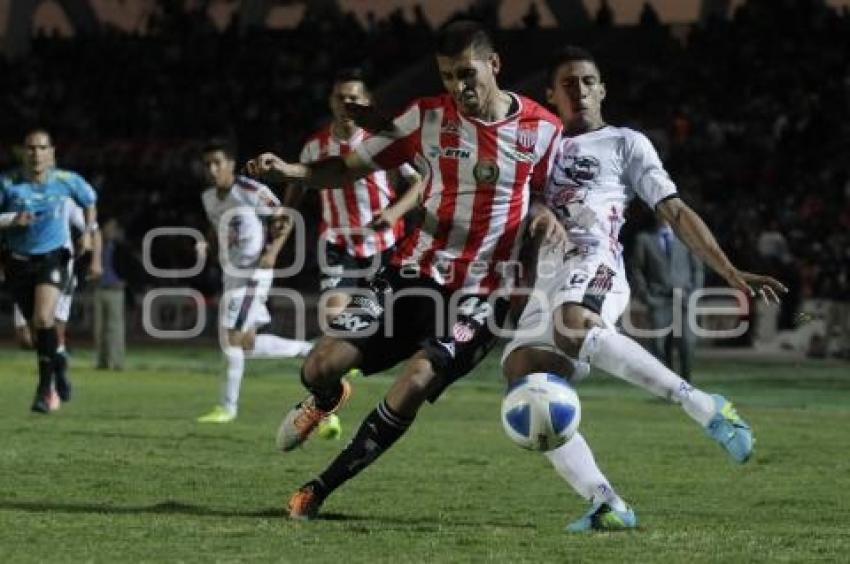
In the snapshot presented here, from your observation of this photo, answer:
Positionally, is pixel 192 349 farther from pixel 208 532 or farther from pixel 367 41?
pixel 208 532

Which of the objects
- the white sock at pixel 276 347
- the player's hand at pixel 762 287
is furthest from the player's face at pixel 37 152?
the player's hand at pixel 762 287

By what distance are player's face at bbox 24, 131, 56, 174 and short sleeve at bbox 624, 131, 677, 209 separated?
8391 millimetres

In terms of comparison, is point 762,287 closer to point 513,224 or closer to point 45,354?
point 513,224

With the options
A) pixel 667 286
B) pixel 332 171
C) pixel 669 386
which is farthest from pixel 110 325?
pixel 669 386

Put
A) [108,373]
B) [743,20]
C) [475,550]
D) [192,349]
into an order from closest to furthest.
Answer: [475,550]
[108,373]
[192,349]
[743,20]

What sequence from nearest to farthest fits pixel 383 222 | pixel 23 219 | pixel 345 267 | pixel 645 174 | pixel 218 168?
1. pixel 383 222
2. pixel 645 174
3. pixel 345 267
4. pixel 23 219
5. pixel 218 168

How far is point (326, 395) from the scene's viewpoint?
29.4 ft

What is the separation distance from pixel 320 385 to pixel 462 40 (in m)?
1.77

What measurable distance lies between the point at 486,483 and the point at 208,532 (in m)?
2.77

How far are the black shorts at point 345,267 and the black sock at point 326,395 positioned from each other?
14.7ft

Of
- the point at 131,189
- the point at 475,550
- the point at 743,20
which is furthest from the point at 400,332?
the point at 131,189

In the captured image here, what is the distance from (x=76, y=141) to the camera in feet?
130

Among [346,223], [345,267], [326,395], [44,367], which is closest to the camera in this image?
[326,395]

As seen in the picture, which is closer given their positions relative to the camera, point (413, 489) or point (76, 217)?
point (413, 489)
